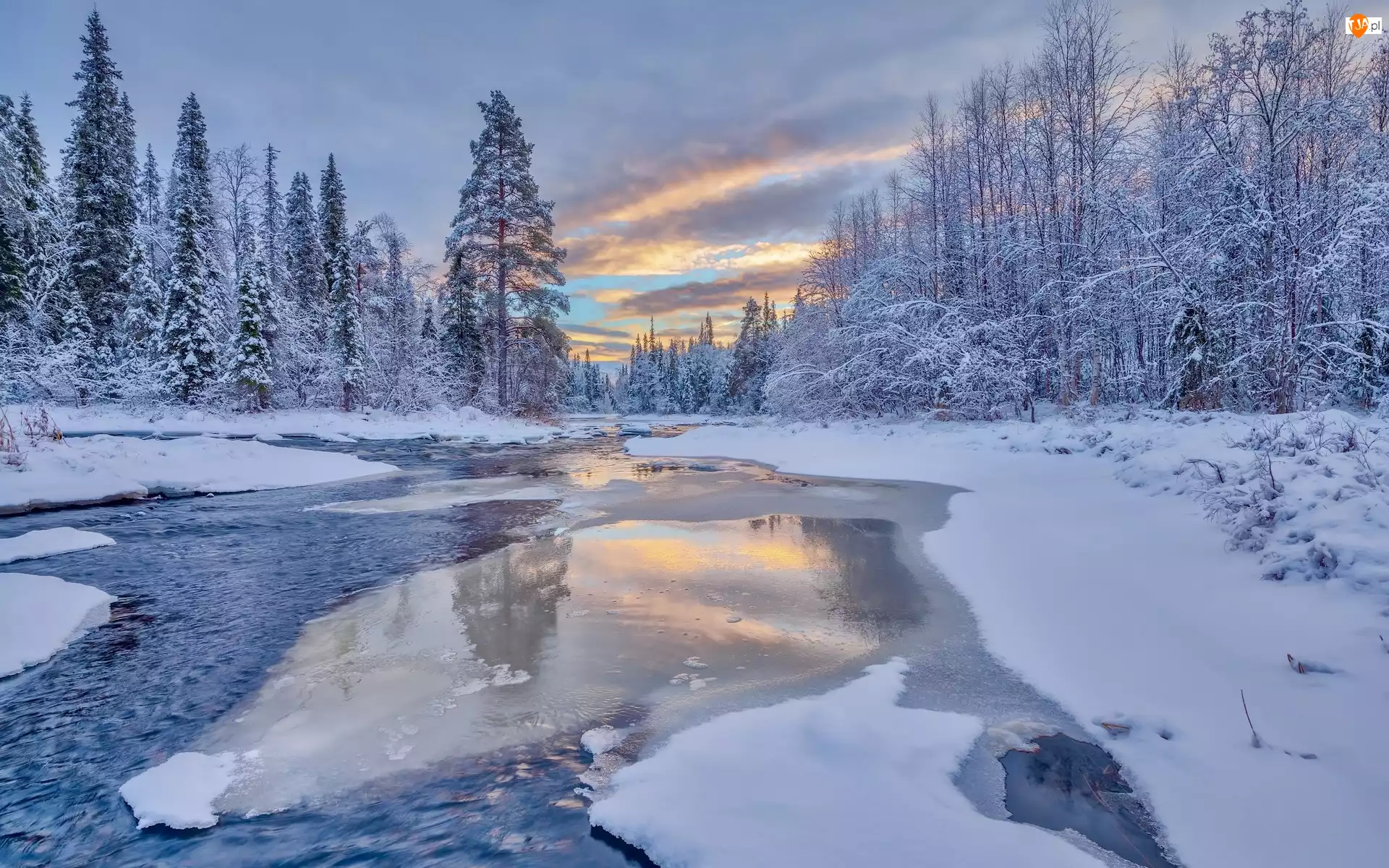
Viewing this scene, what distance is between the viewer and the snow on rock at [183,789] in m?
2.40

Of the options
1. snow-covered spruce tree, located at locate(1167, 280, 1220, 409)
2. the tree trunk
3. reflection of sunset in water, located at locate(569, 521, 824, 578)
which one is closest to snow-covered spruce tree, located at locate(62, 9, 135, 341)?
the tree trunk

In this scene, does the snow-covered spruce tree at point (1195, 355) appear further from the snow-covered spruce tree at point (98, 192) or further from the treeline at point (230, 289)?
the snow-covered spruce tree at point (98, 192)

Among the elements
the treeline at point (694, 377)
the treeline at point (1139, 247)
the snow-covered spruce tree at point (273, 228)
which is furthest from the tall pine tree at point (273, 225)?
the treeline at point (1139, 247)

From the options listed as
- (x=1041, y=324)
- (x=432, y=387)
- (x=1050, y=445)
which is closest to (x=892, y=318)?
(x=1041, y=324)

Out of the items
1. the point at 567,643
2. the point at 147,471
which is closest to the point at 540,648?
the point at 567,643

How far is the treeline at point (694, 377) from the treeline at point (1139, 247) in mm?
15730

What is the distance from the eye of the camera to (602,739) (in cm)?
292

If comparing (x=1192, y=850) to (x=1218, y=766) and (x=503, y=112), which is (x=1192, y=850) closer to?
(x=1218, y=766)

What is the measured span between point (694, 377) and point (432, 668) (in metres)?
72.2

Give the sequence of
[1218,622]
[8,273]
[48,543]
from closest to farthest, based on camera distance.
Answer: [1218,622]
[48,543]
[8,273]

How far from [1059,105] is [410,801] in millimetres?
21000

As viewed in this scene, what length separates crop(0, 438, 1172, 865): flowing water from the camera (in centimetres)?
238

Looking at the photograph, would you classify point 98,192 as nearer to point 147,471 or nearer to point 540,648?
point 147,471

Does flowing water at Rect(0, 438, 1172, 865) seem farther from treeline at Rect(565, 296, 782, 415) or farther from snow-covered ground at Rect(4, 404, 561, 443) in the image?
treeline at Rect(565, 296, 782, 415)
